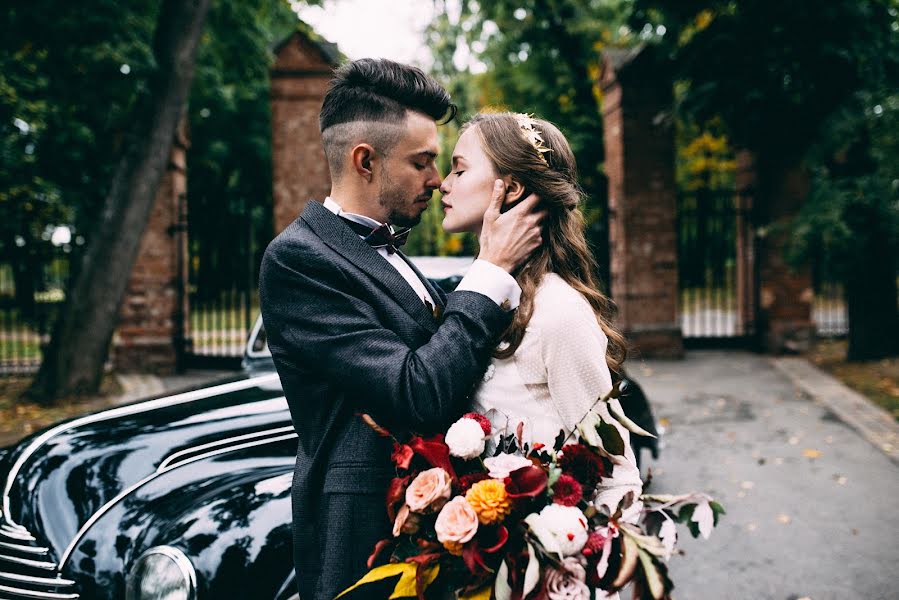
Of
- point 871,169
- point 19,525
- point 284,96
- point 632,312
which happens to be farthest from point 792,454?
point 284,96

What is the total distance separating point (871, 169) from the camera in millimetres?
9828

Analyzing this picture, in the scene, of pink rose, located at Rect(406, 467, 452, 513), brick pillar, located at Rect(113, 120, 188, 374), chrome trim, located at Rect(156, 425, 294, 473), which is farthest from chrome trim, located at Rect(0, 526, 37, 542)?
brick pillar, located at Rect(113, 120, 188, 374)

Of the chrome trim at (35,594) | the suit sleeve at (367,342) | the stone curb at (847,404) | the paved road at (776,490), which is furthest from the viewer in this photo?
the stone curb at (847,404)

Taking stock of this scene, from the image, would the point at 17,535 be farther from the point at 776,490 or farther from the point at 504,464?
the point at 776,490

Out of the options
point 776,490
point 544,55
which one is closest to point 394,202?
point 776,490

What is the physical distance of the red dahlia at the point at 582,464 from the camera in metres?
1.55

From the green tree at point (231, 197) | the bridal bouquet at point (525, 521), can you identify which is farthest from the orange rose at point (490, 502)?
the green tree at point (231, 197)

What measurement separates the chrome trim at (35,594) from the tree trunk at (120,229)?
6429mm

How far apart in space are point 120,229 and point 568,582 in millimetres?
8190

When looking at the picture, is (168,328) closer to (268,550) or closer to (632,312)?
(632,312)

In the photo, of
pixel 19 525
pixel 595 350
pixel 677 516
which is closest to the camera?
pixel 677 516

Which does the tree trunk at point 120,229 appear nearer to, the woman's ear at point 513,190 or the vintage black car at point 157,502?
the vintage black car at point 157,502

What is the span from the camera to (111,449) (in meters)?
3.09

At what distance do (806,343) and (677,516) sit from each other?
34.5 feet
